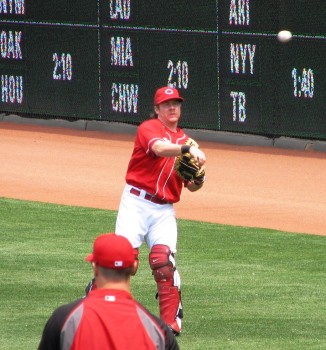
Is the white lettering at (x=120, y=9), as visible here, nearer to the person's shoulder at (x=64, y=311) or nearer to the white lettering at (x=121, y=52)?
the white lettering at (x=121, y=52)

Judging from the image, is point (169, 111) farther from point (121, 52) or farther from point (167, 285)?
point (121, 52)

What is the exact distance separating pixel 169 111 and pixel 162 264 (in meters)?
1.21

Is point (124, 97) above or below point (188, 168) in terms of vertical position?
below

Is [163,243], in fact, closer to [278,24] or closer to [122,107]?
[278,24]

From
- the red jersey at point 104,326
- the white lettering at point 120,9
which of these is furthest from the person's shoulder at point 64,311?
the white lettering at point 120,9

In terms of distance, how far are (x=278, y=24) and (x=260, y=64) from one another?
30.8 inches

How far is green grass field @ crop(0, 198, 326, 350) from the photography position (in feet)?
31.1

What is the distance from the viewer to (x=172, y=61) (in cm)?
2294

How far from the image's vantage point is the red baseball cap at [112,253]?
4.91m

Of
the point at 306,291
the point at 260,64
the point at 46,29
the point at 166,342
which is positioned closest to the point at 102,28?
the point at 46,29

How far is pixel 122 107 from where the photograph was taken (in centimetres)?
2400

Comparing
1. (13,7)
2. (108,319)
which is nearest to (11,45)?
(13,7)

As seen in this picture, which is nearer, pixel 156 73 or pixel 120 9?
pixel 156 73

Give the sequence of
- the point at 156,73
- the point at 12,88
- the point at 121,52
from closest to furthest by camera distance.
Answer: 1. the point at 156,73
2. the point at 121,52
3. the point at 12,88
